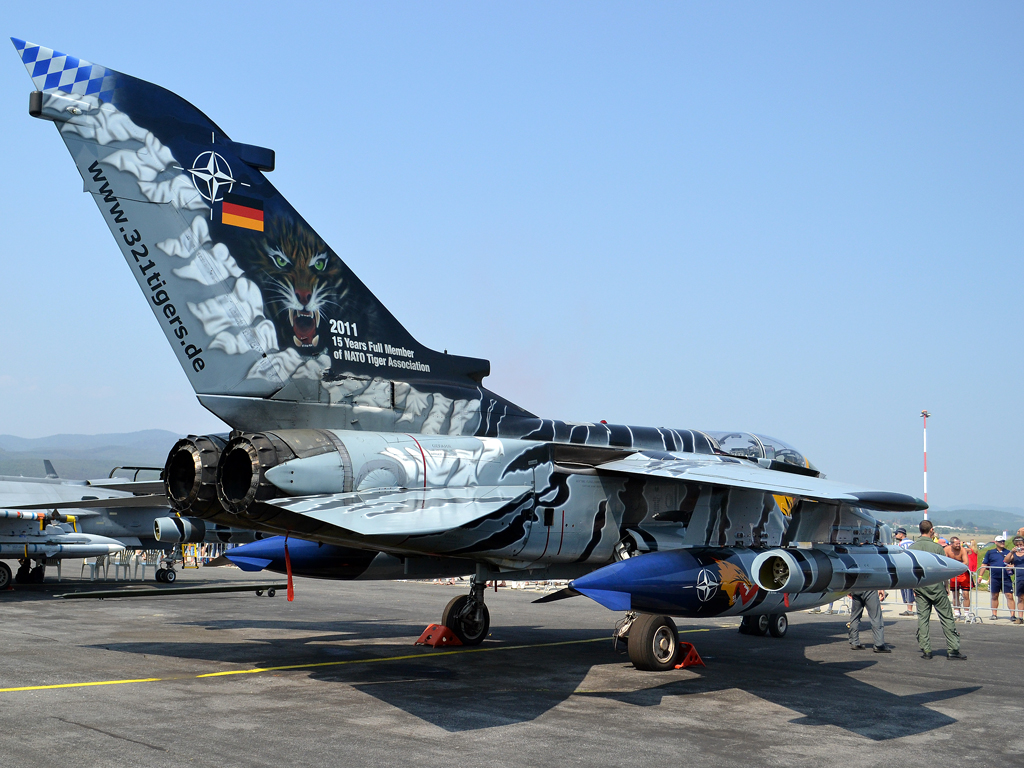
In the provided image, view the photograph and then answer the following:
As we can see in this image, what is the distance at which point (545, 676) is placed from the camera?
982 centimetres

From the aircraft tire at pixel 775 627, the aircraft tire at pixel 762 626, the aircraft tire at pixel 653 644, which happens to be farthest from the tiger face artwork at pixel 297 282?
the aircraft tire at pixel 775 627

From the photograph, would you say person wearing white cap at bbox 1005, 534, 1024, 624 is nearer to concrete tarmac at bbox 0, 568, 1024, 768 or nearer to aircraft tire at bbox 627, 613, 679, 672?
concrete tarmac at bbox 0, 568, 1024, 768

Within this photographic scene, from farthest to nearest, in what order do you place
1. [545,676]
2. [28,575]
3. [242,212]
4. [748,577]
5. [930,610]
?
[28,575] < [930,610] < [545,676] < [748,577] < [242,212]

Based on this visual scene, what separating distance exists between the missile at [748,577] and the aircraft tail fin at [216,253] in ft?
9.47

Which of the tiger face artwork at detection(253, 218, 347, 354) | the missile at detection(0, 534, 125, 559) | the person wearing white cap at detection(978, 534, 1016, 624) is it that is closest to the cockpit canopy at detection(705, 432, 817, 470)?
the tiger face artwork at detection(253, 218, 347, 354)

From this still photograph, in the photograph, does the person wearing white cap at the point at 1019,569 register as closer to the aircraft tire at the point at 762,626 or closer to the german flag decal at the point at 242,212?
the aircraft tire at the point at 762,626

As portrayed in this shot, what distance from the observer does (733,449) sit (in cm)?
1246

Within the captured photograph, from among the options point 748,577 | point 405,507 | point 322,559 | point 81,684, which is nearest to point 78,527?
point 322,559

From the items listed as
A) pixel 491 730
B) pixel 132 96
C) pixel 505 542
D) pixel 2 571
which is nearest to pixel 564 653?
pixel 505 542

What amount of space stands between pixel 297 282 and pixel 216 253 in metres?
0.85

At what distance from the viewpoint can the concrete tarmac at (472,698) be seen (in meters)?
6.41

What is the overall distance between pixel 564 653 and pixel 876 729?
489 centimetres

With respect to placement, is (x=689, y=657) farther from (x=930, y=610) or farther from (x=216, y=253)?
(x=216, y=253)

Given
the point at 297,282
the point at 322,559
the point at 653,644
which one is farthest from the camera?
the point at 322,559
